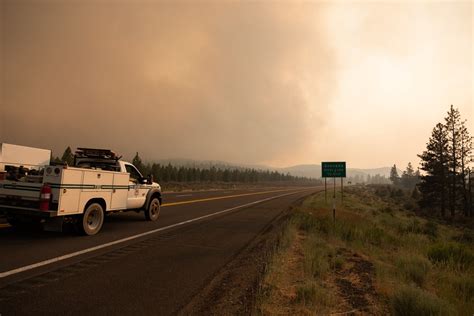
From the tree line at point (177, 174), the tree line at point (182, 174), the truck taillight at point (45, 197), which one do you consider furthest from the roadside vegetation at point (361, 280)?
the tree line at point (182, 174)

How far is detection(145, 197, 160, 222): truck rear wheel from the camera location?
495 inches

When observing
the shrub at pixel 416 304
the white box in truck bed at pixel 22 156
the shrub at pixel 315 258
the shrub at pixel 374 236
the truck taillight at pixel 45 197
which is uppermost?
the white box in truck bed at pixel 22 156

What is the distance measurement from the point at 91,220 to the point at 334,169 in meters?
14.6

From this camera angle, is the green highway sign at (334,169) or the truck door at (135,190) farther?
the green highway sign at (334,169)

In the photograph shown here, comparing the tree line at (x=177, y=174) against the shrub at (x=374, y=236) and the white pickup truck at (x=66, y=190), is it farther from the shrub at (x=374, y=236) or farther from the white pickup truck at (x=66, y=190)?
the shrub at (x=374, y=236)

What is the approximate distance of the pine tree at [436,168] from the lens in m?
45.2

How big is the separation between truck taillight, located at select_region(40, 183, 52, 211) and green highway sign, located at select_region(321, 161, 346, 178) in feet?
50.1

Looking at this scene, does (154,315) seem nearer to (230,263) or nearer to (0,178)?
(230,263)

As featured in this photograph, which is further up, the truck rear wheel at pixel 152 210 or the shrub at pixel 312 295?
the truck rear wheel at pixel 152 210

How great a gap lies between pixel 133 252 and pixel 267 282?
3704mm

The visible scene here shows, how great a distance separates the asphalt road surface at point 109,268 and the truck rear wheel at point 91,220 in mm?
332

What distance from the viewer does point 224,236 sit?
10641 mm

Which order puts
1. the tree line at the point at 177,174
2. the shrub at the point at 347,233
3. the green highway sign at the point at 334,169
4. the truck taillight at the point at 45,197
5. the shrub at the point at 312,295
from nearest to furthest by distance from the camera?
the shrub at the point at 312,295, the truck taillight at the point at 45,197, the shrub at the point at 347,233, the green highway sign at the point at 334,169, the tree line at the point at 177,174

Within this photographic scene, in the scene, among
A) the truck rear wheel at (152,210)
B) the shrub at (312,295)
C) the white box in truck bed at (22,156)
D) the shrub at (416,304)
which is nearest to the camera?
the shrub at (416,304)
